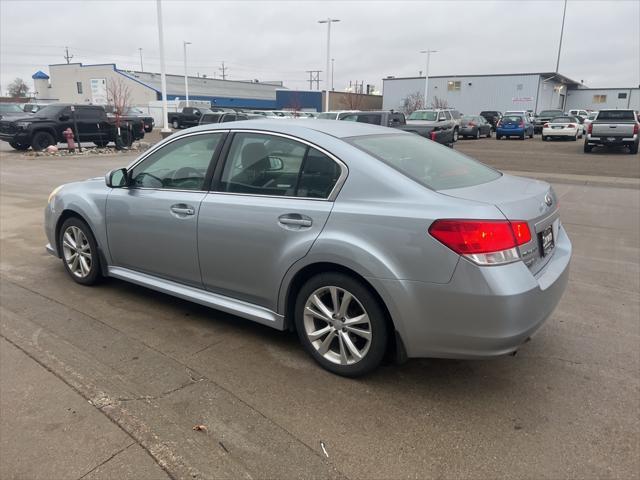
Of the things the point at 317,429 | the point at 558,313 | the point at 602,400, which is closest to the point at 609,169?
the point at 558,313

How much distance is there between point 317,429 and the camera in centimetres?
280

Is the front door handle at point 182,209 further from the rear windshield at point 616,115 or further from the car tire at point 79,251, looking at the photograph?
the rear windshield at point 616,115

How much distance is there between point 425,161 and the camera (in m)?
3.55

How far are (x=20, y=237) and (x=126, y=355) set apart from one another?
445 centimetres

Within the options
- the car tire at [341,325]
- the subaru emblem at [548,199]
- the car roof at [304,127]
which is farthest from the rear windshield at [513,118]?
the car tire at [341,325]

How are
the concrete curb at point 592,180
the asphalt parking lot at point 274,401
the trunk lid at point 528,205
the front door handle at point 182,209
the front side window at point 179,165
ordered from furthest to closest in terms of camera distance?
the concrete curb at point 592,180 < the front side window at point 179,165 < the front door handle at point 182,209 < the trunk lid at point 528,205 < the asphalt parking lot at point 274,401

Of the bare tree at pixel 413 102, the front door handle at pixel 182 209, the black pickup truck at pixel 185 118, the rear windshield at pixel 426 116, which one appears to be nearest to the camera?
the front door handle at pixel 182 209

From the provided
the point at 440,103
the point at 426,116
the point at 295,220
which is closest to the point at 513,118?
the point at 426,116

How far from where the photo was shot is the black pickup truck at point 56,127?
19.4m

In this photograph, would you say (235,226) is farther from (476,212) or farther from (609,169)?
(609,169)

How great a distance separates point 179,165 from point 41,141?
18.7 m

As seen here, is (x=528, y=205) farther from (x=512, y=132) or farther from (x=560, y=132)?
(x=512, y=132)

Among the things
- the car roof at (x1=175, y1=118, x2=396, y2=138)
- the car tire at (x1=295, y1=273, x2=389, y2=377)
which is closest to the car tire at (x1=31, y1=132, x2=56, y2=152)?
the car roof at (x1=175, y1=118, x2=396, y2=138)

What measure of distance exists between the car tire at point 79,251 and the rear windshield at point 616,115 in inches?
893
